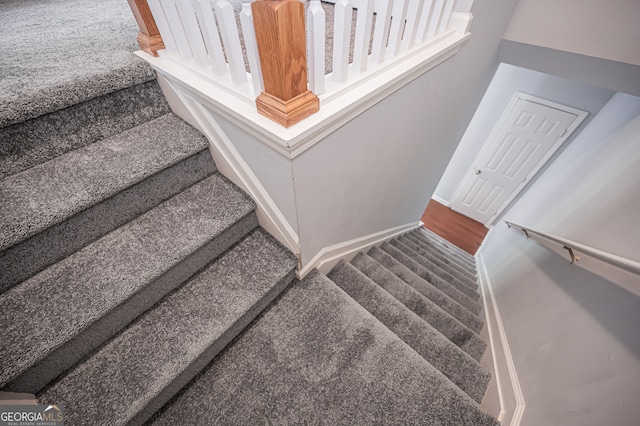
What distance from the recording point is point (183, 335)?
1021mm

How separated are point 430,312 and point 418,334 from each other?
0.30 m

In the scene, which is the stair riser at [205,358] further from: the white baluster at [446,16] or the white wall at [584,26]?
the white wall at [584,26]

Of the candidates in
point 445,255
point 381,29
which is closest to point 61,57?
point 381,29

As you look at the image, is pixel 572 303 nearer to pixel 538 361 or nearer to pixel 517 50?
pixel 538 361

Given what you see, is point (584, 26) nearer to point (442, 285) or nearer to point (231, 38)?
point (442, 285)

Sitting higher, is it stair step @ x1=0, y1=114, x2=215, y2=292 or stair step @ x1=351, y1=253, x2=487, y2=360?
stair step @ x1=0, y1=114, x2=215, y2=292

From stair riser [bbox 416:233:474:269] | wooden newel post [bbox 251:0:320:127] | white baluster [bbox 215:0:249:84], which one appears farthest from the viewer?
stair riser [bbox 416:233:474:269]

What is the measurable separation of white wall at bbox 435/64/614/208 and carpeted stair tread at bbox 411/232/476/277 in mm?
1420

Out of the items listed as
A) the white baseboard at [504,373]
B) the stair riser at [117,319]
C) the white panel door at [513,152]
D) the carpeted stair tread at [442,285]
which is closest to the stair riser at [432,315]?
the white baseboard at [504,373]

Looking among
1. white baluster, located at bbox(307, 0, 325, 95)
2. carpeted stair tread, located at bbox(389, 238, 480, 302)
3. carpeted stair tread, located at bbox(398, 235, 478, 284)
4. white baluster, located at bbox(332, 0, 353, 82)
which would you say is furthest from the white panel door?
white baluster, located at bbox(307, 0, 325, 95)

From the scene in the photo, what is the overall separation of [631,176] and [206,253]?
90.6 inches

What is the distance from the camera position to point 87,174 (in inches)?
39.9

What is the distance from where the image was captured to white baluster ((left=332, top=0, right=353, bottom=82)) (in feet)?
2.43

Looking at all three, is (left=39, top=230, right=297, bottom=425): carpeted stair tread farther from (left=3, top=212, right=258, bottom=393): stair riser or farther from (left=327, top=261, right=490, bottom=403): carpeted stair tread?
(left=327, top=261, right=490, bottom=403): carpeted stair tread
